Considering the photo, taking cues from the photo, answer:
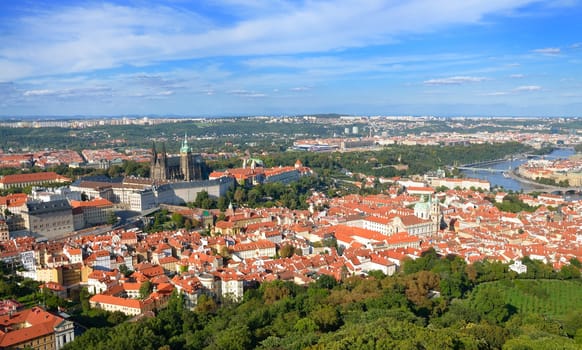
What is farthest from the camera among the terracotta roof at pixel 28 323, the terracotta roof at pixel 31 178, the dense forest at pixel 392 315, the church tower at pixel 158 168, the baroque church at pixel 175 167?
the baroque church at pixel 175 167

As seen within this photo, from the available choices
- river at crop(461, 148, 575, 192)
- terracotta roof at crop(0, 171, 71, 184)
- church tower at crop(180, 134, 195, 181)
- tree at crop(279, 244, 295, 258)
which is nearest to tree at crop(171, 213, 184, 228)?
tree at crop(279, 244, 295, 258)

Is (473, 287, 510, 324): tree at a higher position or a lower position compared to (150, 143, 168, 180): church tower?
lower

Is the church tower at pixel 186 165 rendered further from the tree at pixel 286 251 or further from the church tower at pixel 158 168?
the tree at pixel 286 251

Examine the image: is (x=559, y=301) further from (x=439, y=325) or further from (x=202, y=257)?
(x=202, y=257)

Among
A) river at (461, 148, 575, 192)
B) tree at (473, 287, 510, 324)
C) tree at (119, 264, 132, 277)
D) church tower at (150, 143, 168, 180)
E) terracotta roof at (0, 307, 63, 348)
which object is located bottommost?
river at (461, 148, 575, 192)

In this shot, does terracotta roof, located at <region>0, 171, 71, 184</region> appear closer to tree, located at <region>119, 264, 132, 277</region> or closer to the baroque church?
the baroque church

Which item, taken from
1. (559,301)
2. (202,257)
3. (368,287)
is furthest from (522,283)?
(202,257)

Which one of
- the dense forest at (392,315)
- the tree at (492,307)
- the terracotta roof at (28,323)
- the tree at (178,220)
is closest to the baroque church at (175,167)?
the tree at (178,220)
